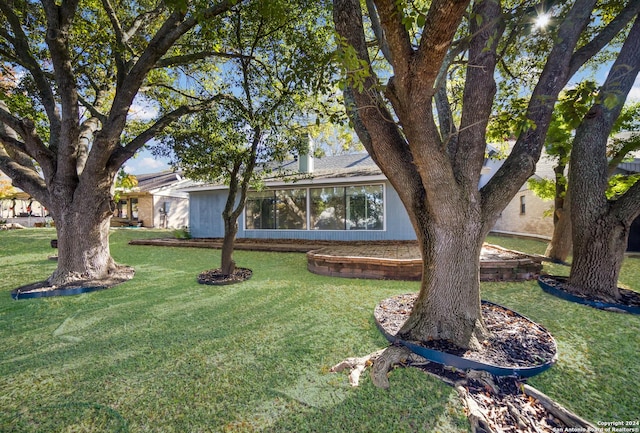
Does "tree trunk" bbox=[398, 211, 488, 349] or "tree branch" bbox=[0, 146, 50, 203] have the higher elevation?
"tree branch" bbox=[0, 146, 50, 203]

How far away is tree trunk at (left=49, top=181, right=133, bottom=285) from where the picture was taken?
5.16 meters

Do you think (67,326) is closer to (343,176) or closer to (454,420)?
(454,420)

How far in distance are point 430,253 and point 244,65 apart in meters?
5.25

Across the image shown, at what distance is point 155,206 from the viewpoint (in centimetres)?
1872

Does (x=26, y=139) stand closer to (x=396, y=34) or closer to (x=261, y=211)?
(x=396, y=34)

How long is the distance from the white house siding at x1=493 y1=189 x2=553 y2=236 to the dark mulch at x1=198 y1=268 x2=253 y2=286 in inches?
471

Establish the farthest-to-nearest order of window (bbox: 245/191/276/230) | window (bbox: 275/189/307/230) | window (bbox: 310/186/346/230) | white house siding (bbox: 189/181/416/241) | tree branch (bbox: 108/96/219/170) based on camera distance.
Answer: window (bbox: 245/191/276/230) < window (bbox: 275/189/307/230) < window (bbox: 310/186/346/230) < white house siding (bbox: 189/181/416/241) < tree branch (bbox: 108/96/219/170)

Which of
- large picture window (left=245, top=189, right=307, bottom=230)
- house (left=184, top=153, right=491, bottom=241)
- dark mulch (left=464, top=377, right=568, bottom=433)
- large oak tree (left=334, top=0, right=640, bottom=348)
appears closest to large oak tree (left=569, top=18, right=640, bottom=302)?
large oak tree (left=334, top=0, right=640, bottom=348)

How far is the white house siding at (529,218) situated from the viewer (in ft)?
40.3

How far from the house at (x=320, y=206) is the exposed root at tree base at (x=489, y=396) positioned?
7.17 meters

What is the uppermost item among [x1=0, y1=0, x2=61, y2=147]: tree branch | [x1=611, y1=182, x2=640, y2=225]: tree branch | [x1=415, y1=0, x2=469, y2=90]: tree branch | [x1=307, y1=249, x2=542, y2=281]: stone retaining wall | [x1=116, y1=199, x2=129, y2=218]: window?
[x1=0, y1=0, x2=61, y2=147]: tree branch

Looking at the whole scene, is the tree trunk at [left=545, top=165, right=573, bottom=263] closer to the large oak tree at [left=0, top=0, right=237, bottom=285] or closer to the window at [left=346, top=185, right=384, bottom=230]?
the window at [left=346, top=185, right=384, bottom=230]

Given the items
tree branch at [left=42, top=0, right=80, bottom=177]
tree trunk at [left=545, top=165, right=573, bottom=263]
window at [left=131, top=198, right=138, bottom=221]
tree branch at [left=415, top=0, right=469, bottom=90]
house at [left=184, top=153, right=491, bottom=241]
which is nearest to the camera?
tree branch at [left=415, top=0, right=469, bottom=90]

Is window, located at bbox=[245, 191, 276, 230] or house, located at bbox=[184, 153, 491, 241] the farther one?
window, located at bbox=[245, 191, 276, 230]
